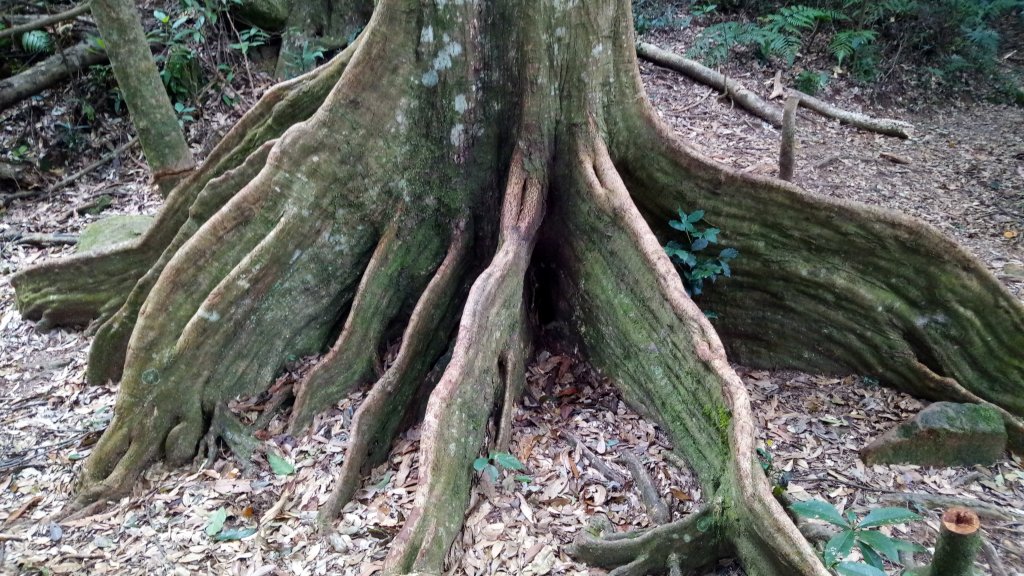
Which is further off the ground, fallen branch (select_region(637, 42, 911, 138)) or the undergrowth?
the undergrowth

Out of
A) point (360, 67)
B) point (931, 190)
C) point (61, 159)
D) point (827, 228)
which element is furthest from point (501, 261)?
point (61, 159)

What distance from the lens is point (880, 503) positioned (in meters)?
3.27

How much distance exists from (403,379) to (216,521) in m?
1.28

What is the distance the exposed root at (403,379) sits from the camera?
3.51 m

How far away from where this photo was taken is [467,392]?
11.1ft

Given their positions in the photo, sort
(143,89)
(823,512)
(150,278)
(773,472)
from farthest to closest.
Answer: (143,89), (150,278), (773,472), (823,512)

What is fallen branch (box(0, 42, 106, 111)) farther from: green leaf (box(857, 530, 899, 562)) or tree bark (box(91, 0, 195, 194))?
green leaf (box(857, 530, 899, 562))

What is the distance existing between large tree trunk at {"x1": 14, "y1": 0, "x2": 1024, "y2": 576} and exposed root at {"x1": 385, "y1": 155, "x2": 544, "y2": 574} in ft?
0.07

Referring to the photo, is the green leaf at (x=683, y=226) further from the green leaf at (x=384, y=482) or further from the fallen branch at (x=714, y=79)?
the fallen branch at (x=714, y=79)

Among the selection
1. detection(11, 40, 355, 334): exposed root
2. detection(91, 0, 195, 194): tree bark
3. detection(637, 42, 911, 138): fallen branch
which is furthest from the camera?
detection(637, 42, 911, 138): fallen branch

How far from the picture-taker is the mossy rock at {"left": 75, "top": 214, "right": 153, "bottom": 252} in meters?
5.82

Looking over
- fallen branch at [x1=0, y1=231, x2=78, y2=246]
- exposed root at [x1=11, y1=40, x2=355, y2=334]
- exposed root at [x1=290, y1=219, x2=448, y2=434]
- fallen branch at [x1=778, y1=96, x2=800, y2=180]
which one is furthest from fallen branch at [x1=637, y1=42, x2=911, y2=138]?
fallen branch at [x1=0, y1=231, x2=78, y2=246]

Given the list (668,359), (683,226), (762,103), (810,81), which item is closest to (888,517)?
(668,359)

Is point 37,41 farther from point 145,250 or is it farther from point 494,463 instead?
point 494,463
